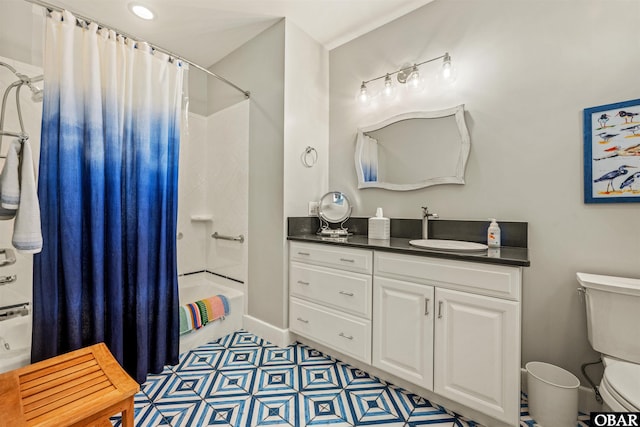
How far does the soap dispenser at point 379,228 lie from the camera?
6.34ft

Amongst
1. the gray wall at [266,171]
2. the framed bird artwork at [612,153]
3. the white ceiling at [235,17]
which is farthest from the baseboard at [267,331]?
the white ceiling at [235,17]

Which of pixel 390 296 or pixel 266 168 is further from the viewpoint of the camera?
pixel 266 168

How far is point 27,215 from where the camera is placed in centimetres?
116

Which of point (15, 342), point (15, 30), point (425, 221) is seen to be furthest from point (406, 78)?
point (15, 342)

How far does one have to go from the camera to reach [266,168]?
7.36 feet

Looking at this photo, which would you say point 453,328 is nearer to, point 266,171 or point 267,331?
point 267,331

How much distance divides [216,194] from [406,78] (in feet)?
6.50

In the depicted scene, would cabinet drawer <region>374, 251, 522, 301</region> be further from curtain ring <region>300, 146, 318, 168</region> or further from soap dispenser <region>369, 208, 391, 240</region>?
curtain ring <region>300, 146, 318, 168</region>

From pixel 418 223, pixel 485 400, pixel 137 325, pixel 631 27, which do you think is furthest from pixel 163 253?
pixel 631 27

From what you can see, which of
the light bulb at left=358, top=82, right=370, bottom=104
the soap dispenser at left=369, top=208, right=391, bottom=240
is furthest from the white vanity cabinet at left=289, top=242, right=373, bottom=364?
the light bulb at left=358, top=82, right=370, bottom=104

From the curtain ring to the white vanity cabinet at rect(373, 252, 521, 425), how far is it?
1.06 meters

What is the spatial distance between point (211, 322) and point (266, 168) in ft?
4.25

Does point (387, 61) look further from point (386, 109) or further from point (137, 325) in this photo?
point (137, 325)

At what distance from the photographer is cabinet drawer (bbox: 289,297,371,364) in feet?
5.52
